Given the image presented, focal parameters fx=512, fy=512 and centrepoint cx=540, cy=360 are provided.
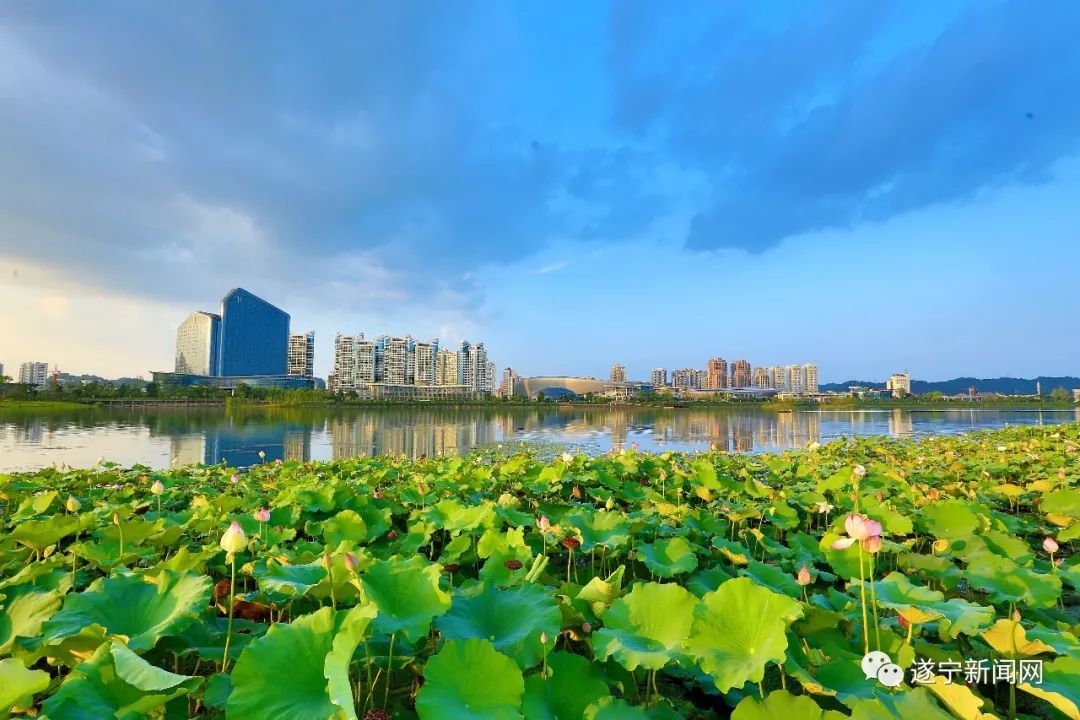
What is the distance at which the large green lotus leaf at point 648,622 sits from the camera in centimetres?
112

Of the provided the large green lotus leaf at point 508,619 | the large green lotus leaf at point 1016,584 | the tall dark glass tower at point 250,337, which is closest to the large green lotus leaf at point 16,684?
the large green lotus leaf at point 508,619

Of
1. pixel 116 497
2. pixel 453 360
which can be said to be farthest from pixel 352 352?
pixel 116 497

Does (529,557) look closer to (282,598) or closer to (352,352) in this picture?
(282,598)

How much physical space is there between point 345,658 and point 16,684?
1.90ft

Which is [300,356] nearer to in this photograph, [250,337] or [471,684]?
[250,337]

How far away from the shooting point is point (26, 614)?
132 cm

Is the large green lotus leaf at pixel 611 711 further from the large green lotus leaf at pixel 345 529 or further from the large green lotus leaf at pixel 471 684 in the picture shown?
the large green lotus leaf at pixel 345 529

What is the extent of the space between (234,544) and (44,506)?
8.69 ft

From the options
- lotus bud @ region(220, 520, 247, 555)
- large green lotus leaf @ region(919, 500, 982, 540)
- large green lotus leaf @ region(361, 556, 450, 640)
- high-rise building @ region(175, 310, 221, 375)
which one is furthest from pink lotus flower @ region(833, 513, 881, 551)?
high-rise building @ region(175, 310, 221, 375)

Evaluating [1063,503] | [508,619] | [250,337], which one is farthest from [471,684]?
[250,337]

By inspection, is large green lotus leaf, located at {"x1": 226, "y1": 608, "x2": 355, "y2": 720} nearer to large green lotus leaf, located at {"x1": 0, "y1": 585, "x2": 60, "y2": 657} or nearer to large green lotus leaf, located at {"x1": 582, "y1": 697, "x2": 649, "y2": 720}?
large green lotus leaf, located at {"x1": 582, "y1": 697, "x2": 649, "y2": 720}

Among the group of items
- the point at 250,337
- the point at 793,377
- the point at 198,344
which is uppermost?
the point at 250,337

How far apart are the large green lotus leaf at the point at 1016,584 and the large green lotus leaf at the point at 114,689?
7.30 feet

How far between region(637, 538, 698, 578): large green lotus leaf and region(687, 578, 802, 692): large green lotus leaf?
27.0 inches
